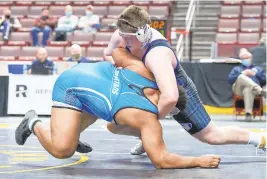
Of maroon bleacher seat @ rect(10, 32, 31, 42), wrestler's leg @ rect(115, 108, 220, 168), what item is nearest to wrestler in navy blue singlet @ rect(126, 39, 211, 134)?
wrestler's leg @ rect(115, 108, 220, 168)

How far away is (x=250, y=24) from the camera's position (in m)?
14.8

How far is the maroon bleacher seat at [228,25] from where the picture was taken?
14781 mm

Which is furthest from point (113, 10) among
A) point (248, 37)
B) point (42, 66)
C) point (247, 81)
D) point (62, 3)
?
point (247, 81)

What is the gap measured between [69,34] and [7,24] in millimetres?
1424

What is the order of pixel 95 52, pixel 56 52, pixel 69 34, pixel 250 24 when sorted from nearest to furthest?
pixel 95 52 < pixel 56 52 < pixel 69 34 < pixel 250 24

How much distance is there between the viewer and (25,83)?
10.7m

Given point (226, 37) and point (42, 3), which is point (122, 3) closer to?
point (42, 3)

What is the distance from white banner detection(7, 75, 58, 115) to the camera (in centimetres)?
1055

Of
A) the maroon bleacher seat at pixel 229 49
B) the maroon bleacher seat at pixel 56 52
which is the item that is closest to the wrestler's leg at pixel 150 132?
the maroon bleacher seat at pixel 229 49

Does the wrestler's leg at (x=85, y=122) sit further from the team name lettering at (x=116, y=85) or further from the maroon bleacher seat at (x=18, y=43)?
the maroon bleacher seat at (x=18, y=43)

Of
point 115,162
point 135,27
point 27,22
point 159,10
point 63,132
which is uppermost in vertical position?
point 135,27

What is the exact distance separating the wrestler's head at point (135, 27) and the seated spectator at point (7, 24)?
10.7 metres

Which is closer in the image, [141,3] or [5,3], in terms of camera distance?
[141,3]

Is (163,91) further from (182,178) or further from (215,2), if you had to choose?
(215,2)
